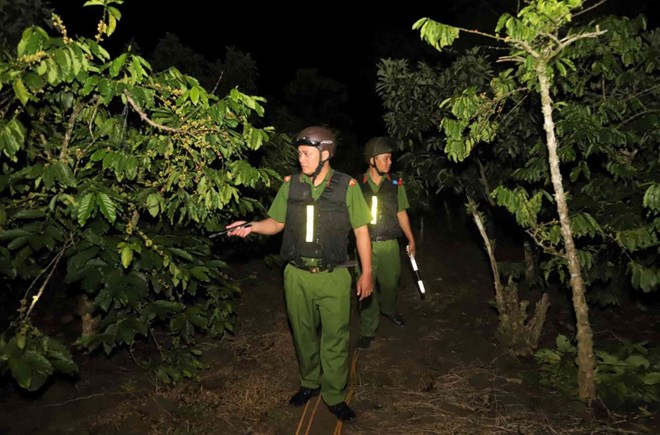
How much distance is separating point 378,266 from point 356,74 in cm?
3149

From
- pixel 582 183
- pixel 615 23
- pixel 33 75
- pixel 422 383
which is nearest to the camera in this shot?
pixel 33 75

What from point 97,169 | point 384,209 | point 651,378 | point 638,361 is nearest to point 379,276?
point 384,209

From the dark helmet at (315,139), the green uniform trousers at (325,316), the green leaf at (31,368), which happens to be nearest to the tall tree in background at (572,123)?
the dark helmet at (315,139)

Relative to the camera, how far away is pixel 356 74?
1379 inches

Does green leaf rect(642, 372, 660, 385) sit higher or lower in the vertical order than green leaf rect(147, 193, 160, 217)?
lower

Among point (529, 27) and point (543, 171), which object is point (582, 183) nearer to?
point (543, 171)

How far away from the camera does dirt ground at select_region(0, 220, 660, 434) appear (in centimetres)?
402

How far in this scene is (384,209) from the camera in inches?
212

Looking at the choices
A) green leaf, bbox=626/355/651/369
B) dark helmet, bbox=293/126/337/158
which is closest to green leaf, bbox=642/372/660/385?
green leaf, bbox=626/355/651/369

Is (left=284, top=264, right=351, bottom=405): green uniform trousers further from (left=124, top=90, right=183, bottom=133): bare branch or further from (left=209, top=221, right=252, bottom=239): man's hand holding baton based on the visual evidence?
(left=124, top=90, right=183, bottom=133): bare branch

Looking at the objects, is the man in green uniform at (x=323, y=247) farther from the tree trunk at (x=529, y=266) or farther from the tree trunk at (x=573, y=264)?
the tree trunk at (x=529, y=266)

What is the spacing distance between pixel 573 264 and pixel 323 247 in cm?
200

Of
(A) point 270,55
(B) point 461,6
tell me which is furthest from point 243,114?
(A) point 270,55

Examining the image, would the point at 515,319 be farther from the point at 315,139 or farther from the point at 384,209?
the point at 315,139
